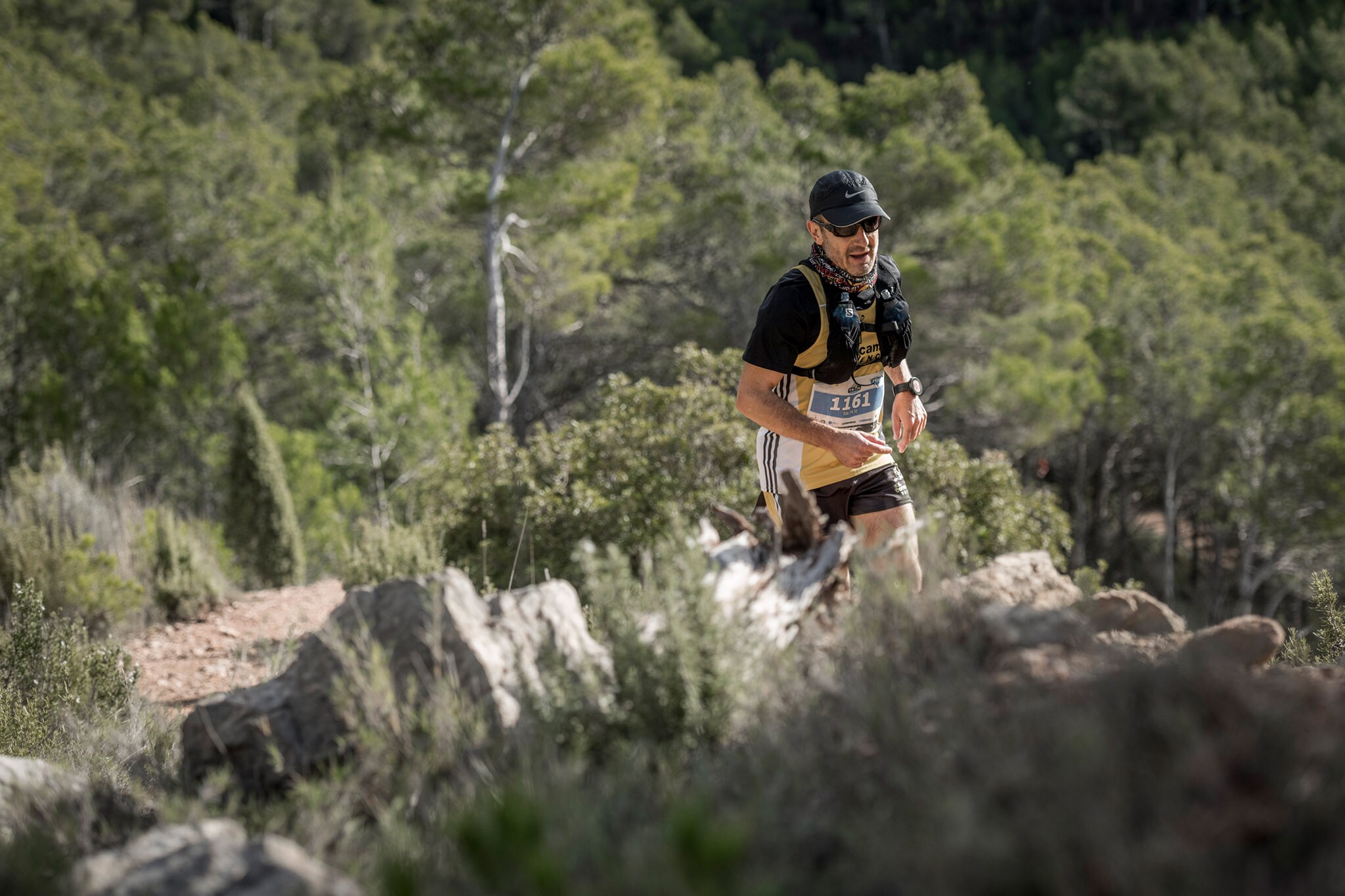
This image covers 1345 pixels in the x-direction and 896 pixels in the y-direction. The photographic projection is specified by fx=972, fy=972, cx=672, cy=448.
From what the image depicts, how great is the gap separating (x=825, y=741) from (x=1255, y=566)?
24086 millimetres

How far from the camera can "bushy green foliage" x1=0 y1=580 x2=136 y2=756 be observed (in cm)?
360

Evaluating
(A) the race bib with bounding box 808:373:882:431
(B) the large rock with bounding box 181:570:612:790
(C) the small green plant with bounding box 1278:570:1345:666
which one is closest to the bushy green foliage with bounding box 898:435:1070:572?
(C) the small green plant with bounding box 1278:570:1345:666

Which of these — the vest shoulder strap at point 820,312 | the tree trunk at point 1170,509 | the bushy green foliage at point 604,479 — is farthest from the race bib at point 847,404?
the tree trunk at point 1170,509

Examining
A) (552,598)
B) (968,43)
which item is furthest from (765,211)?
(968,43)

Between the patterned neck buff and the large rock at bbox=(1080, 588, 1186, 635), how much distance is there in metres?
1.19

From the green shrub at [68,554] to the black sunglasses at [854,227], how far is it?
4666 mm

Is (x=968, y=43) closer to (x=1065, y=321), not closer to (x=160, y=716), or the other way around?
(x=1065, y=321)

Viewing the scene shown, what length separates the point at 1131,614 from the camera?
110 inches

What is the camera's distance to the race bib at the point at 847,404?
10.6 feet

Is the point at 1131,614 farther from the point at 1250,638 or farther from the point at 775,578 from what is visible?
the point at 775,578

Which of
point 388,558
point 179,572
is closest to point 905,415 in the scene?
point 388,558

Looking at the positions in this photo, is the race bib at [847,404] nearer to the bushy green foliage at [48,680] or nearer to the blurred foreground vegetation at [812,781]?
the blurred foreground vegetation at [812,781]

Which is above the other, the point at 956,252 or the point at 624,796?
the point at 956,252

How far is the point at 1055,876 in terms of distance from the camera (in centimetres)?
137
